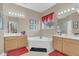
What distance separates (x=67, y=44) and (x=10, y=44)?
0.86 metres

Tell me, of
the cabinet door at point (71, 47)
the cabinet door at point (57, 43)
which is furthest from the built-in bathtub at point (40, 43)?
the cabinet door at point (71, 47)

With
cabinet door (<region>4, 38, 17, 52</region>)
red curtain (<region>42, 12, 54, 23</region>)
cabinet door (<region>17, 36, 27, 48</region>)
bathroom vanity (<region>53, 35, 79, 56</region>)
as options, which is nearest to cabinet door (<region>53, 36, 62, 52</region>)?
bathroom vanity (<region>53, 35, 79, 56</region>)

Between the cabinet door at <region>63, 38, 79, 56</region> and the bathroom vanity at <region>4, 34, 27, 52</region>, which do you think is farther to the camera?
the bathroom vanity at <region>4, 34, 27, 52</region>

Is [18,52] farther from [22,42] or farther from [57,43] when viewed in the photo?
[57,43]

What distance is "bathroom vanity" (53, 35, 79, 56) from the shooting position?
5.38 feet

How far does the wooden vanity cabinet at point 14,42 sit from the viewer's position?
1747mm

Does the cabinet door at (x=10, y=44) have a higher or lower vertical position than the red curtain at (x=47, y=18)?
lower

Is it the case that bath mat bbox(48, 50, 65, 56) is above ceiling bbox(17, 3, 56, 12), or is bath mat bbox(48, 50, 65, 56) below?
below

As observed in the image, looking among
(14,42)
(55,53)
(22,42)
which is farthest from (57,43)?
(14,42)

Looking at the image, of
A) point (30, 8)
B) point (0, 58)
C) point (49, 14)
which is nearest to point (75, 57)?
point (49, 14)

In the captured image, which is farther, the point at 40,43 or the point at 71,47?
the point at 40,43

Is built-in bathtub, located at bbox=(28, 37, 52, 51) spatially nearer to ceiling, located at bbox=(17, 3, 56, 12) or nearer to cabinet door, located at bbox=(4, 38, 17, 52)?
cabinet door, located at bbox=(4, 38, 17, 52)

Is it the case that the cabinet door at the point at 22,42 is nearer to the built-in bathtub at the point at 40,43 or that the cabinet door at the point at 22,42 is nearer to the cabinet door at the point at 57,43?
the built-in bathtub at the point at 40,43

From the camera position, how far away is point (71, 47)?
167 cm
